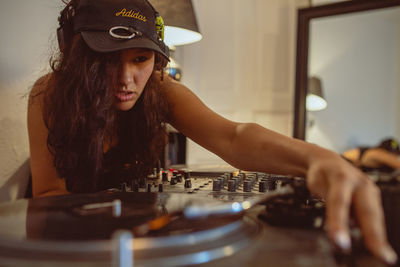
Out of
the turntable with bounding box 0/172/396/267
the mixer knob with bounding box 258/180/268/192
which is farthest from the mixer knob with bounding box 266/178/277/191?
the turntable with bounding box 0/172/396/267

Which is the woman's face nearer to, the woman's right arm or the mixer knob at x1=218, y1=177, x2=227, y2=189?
the woman's right arm

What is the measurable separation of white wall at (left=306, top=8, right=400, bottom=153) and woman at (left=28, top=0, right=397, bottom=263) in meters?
1.22

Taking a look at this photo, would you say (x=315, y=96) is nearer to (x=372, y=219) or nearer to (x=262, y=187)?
(x=262, y=187)

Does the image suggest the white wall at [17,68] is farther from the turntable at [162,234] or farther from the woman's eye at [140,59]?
the turntable at [162,234]

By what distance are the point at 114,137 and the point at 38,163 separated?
29 cm

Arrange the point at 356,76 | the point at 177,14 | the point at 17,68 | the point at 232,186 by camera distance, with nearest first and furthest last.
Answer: the point at 232,186
the point at 17,68
the point at 177,14
the point at 356,76

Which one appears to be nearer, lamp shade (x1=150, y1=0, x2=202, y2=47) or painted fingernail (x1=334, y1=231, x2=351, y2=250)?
painted fingernail (x1=334, y1=231, x2=351, y2=250)

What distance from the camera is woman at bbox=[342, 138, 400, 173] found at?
429mm

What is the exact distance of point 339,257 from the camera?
35cm

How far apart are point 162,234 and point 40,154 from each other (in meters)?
0.73

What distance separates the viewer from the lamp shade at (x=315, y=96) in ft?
7.89

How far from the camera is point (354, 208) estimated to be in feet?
1.36

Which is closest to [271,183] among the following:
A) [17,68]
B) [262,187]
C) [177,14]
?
[262,187]

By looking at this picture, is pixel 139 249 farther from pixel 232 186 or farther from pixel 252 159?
pixel 252 159
